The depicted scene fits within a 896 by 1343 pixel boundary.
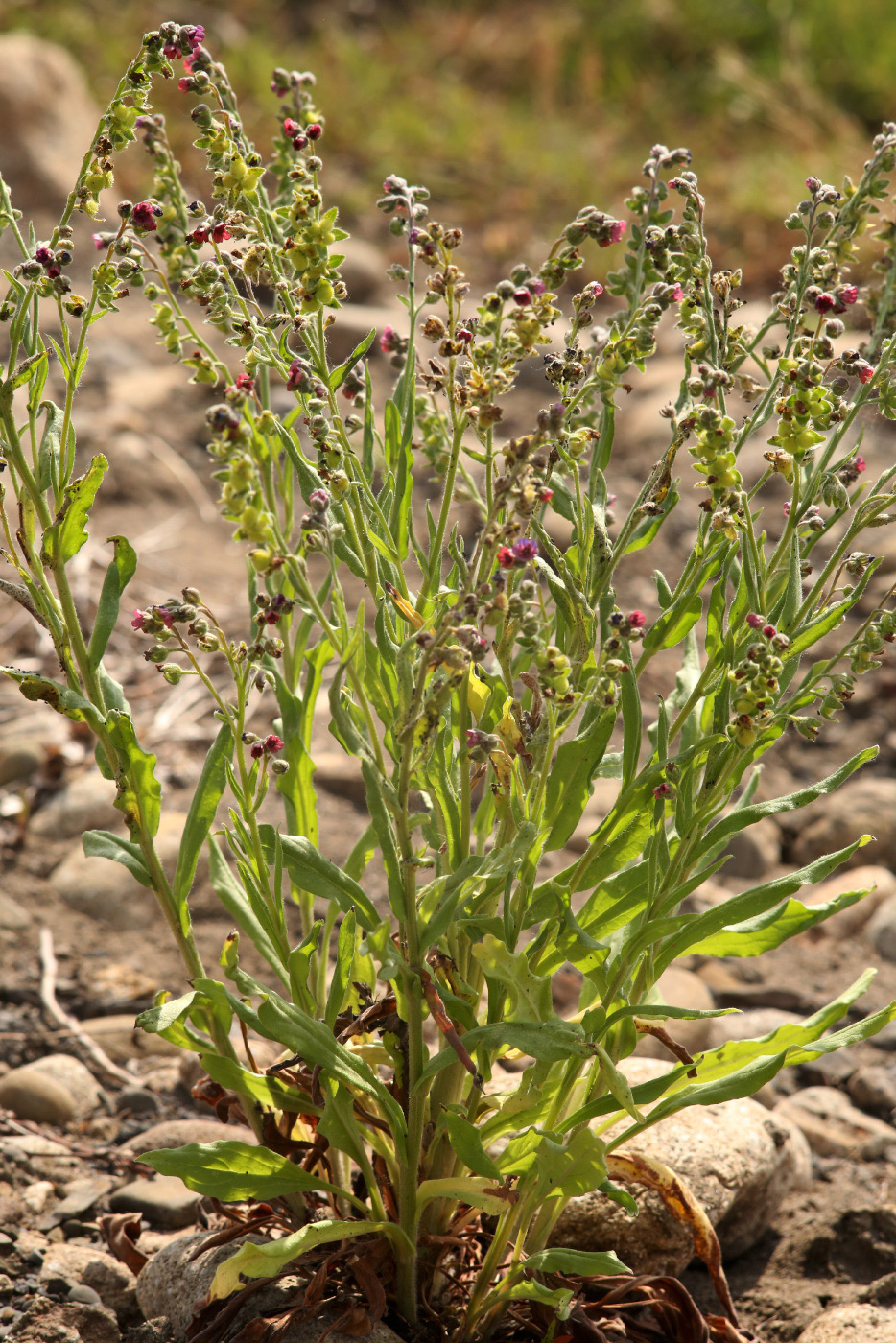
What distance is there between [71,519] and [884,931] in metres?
2.21

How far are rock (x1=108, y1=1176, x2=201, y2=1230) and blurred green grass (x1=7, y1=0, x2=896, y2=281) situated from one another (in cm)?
467

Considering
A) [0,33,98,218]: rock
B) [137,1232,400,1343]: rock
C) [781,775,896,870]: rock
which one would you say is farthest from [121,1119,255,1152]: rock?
[0,33,98,218]: rock

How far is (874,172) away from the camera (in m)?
1.36

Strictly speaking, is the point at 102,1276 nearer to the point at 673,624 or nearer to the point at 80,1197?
the point at 80,1197

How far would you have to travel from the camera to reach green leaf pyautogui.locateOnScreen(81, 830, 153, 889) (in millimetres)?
1565

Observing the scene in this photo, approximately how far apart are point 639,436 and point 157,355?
204 cm

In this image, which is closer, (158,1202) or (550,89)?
(158,1202)

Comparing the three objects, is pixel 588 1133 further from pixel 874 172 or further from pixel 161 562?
pixel 161 562

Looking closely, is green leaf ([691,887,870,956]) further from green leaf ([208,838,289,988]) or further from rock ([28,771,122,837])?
rock ([28,771,122,837])

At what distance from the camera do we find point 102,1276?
185 cm

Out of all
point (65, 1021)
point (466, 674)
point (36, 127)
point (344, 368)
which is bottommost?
point (65, 1021)

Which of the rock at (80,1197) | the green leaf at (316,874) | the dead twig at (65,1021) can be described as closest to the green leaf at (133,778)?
the green leaf at (316,874)

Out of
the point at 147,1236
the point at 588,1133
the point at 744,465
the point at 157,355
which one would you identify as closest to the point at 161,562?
the point at 157,355

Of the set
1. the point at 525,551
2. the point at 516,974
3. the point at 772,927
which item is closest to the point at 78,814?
the point at 516,974
